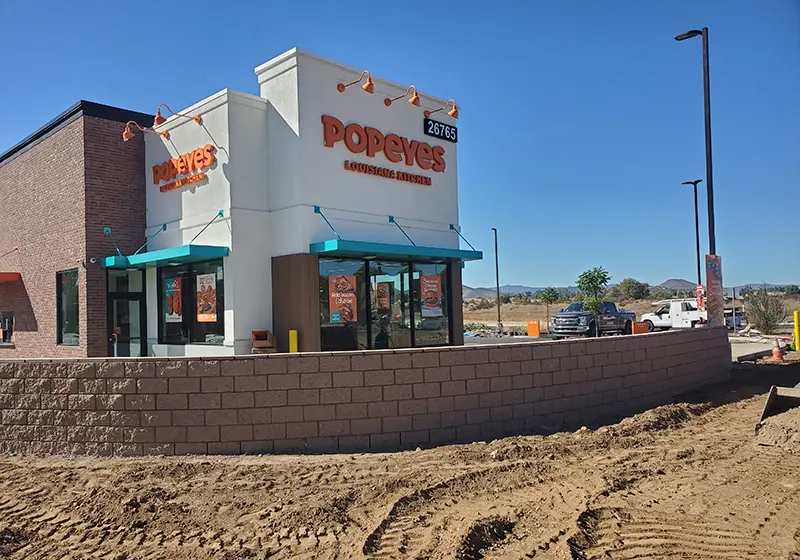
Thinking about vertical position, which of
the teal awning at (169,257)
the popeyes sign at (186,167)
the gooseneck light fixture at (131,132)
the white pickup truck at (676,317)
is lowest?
the white pickup truck at (676,317)

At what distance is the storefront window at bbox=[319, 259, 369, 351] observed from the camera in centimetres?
1462

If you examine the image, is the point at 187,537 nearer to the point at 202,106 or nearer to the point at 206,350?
the point at 206,350

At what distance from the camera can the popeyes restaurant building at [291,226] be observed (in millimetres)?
14414

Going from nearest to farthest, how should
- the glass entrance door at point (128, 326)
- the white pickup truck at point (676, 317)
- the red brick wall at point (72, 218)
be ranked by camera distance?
the red brick wall at point (72, 218), the glass entrance door at point (128, 326), the white pickup truck at point (676, 317)

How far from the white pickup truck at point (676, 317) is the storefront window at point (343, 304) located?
24.5m

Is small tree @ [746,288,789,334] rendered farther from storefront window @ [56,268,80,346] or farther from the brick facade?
storefront window @ [56,268,80,346]

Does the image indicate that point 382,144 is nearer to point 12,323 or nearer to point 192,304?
point 192,304

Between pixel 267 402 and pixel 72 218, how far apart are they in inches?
430

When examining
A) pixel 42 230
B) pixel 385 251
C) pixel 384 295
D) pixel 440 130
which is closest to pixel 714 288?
pixel 440 130

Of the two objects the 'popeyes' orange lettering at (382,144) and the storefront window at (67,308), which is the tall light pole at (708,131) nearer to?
the 'popeyes' orange lettering at (382,144)

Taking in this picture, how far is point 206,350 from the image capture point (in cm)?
1484

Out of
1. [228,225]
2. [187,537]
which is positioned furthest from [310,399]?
[228,225]

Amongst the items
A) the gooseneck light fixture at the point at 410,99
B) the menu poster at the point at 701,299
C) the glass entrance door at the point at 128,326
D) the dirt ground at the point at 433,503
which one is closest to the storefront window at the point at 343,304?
the gooseneck light fixture at the point at 410,99

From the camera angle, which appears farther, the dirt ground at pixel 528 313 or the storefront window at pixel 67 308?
the dirt ground at pixel 528 313
